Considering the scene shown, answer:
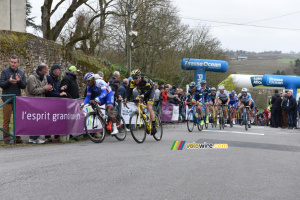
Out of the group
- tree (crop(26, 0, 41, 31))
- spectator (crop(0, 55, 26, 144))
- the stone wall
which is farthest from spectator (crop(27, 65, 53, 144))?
tree (crop(26, 0, 41, 31))

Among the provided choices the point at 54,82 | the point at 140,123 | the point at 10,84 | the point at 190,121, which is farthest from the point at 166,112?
the point at 10,84

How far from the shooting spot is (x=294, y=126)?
24.9 m

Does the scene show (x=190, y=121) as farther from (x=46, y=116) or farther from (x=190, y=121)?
(x=46, y=116)

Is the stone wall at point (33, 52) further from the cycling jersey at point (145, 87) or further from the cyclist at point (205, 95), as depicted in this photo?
the cycling jersey at point (145, 87)

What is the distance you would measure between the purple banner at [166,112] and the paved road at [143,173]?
32.9ft

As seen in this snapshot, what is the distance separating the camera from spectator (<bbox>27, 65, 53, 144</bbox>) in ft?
33.9

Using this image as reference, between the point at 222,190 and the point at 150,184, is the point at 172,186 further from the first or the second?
the point at 222,190

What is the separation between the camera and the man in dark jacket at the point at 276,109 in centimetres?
2603

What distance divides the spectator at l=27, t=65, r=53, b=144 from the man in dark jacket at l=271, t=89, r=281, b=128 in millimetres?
18832

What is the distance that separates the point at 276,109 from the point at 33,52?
15.4 meters

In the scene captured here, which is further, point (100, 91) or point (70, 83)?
point (70, 83)

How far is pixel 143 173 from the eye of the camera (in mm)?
6566

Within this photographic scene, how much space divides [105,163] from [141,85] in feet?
14.3

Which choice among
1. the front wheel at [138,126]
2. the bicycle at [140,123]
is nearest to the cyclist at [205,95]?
the bicycle at [140,123]
